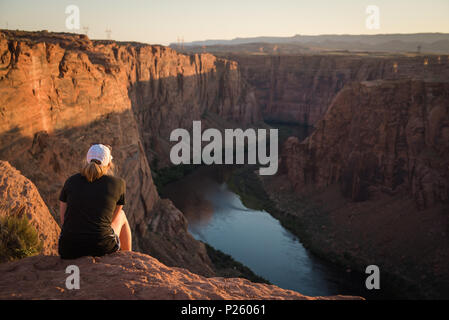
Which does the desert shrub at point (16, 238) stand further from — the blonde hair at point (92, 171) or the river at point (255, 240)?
the river at point (255, 240)

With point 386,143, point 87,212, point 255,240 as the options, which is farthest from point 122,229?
point 386,143

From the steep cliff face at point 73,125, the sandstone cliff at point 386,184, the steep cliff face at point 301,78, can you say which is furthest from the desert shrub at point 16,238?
the steep cliff face at point 301,78

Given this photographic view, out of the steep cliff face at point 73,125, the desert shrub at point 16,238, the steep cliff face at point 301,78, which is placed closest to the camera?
the desert shrub at point 16,238

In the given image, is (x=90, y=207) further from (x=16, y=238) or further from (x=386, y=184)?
(x=386, y=184)

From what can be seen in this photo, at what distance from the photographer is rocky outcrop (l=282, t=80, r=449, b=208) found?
25.6m

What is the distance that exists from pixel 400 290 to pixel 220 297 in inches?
768

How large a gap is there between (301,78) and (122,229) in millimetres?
78589

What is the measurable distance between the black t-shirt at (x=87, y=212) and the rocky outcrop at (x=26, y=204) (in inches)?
74.3

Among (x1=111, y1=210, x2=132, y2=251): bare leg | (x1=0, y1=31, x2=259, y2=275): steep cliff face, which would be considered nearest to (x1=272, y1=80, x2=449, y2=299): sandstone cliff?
(x1=0, y1=31, x2=259, y2=275): steep cliff face

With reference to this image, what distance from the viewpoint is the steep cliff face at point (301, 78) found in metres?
73.0

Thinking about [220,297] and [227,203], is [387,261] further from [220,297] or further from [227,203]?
[220,297]

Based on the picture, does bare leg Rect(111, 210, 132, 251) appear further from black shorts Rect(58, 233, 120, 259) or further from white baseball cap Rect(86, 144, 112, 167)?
white baseball cap Rect(86, 144, 112, 167)

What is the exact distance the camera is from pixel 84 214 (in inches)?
201
